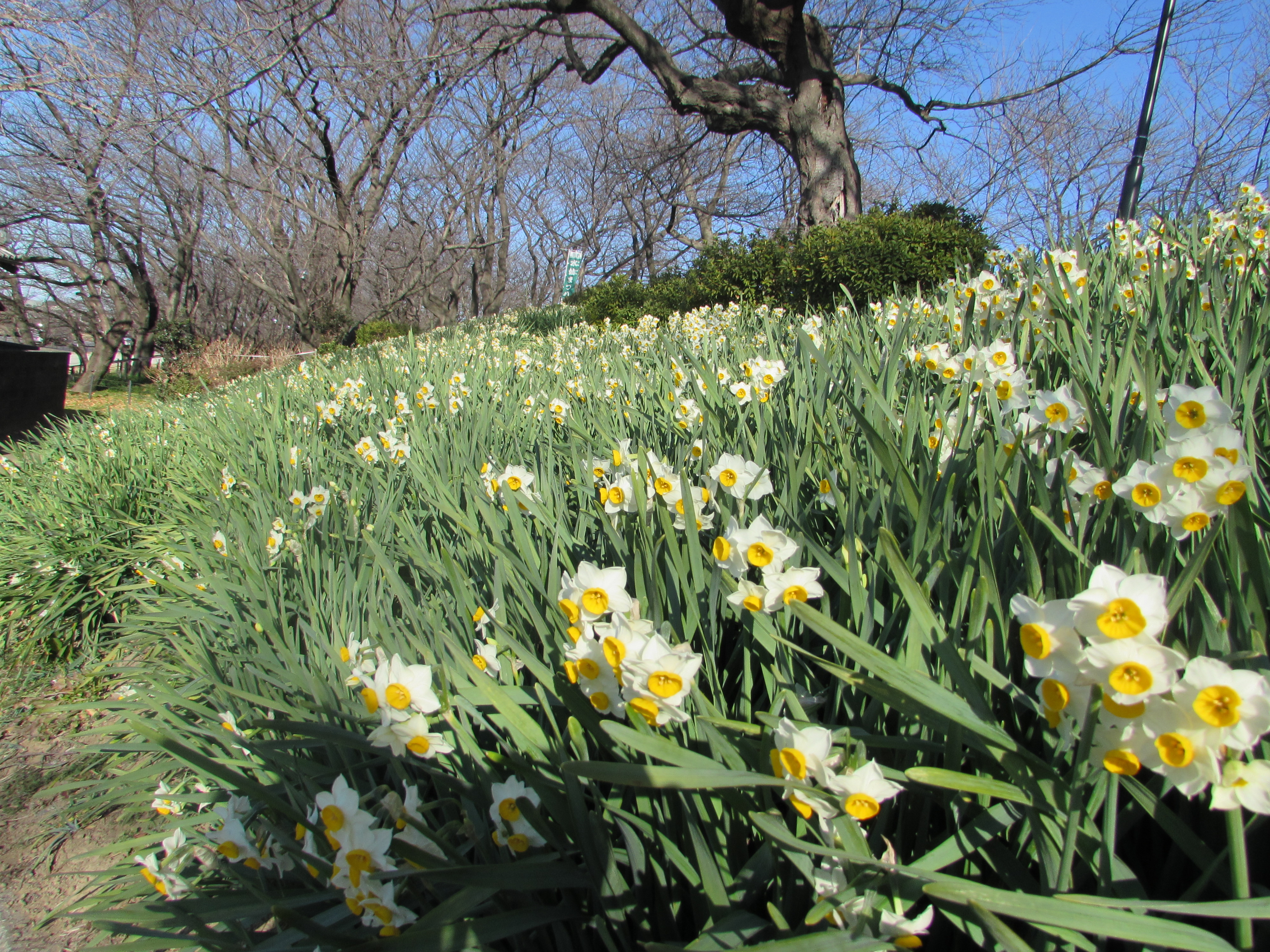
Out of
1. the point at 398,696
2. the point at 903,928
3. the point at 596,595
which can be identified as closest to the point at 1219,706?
the point at 903,928

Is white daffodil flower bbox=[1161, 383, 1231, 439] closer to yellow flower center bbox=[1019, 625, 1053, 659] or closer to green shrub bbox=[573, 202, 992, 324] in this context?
yellow flower center bbox=[1019, 625, 1053, 659]

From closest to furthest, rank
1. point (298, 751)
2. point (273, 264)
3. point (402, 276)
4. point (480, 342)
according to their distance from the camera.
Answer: point (298, 751), point (480, 342), point (273, 264), point (402, 276)

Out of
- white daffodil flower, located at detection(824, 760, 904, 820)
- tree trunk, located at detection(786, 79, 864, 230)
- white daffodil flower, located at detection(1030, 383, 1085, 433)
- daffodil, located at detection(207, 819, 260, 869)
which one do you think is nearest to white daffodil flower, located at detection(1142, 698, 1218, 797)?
white daffodil flower, located at detection(824, 760, 904, 820)

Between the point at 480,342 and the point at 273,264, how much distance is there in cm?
1167

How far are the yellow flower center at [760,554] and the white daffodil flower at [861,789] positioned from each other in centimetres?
29

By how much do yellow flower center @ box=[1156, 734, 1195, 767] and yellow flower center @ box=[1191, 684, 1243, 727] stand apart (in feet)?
0.08

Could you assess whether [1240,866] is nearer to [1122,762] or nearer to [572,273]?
[1122,762]

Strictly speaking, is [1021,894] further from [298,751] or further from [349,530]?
[349,530]

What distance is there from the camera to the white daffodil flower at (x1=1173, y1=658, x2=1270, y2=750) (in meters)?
0.50

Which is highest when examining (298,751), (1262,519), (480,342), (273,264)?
(273,264)

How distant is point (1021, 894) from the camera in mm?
553

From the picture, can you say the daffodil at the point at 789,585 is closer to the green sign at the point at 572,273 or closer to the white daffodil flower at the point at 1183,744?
the white daffodil flower at the point at 1183,744

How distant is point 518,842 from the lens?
0.80 m

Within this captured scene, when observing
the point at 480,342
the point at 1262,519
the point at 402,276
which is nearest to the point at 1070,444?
the point at 1262,519
